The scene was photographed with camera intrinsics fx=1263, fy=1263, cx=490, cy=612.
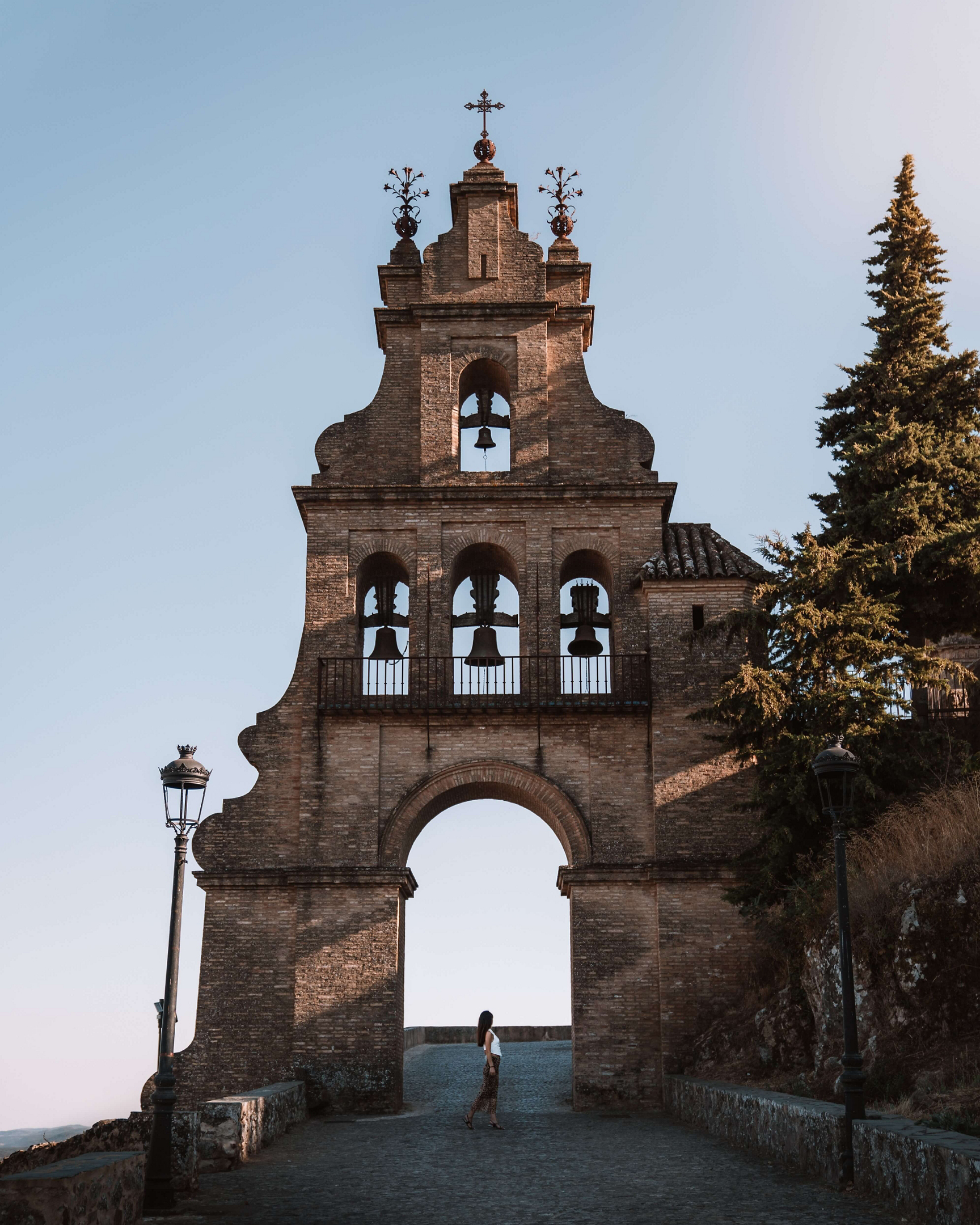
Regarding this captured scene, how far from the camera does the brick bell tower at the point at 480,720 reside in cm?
1930

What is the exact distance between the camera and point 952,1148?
7785mm

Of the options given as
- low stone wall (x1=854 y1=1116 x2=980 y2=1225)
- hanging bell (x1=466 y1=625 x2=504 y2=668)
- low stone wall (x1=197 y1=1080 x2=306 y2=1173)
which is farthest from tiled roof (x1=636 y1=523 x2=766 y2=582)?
low stone wall (x1=854 y1=1116 x2=980 y2=1225)

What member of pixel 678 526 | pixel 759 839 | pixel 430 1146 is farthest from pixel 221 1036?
pixel 678 526

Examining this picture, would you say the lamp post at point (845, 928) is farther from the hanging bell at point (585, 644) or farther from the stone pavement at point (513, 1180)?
the hanging bell at point (585, 644)

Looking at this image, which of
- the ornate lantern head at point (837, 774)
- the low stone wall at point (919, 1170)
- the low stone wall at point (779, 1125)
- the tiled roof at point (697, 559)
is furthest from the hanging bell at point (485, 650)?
the low stone wall at point (919, 1170)

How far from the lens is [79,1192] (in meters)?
7.39

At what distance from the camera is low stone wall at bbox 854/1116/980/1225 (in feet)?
24.5

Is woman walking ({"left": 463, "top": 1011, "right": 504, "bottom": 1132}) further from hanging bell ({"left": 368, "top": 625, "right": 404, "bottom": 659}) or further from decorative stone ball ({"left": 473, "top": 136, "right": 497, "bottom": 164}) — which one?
decorative stone ball ({"left": 473, "top": 136, "right": 497, "bottom": 164})

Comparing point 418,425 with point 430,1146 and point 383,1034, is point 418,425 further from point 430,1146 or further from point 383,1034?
point 430,1146

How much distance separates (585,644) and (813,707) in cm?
488

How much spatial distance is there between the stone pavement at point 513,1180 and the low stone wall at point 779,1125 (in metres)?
0.23

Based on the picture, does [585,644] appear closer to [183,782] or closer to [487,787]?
[487,787]

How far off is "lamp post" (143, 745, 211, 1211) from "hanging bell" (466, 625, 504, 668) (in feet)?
31.7

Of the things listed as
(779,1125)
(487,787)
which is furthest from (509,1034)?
(779,1125)
